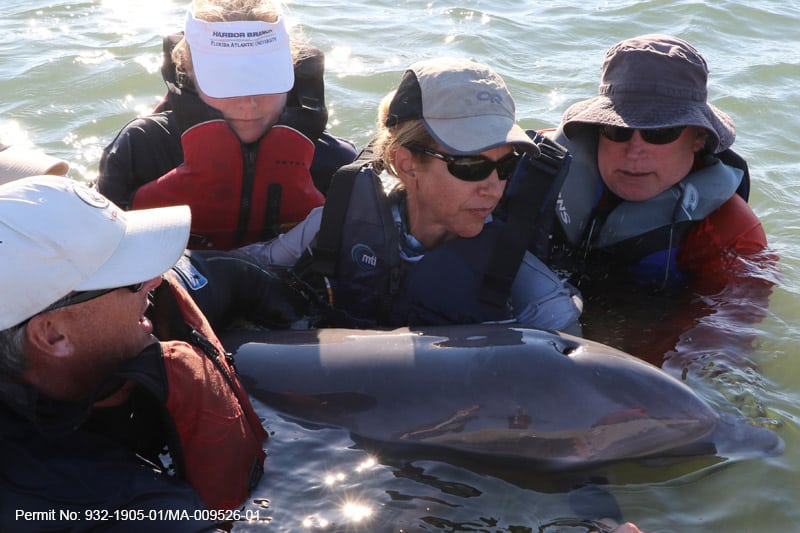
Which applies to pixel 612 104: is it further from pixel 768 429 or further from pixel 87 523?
pixel 87 523

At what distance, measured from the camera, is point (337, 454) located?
358cm

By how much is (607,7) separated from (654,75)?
23.6 feet

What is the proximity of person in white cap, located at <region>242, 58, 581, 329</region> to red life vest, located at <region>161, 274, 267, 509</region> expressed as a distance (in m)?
1.19

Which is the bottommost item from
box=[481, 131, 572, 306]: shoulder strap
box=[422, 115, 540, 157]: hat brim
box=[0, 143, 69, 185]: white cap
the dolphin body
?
the dolphin body

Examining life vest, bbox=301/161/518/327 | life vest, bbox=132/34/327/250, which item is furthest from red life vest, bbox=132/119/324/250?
life vest, bbox=301/161/518/327

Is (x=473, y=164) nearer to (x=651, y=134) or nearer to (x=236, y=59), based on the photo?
(x=651, y=134)

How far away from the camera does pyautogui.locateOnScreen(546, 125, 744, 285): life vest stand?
4.95 meters

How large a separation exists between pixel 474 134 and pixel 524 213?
1.94 ft

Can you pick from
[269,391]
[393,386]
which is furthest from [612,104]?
[269,391]

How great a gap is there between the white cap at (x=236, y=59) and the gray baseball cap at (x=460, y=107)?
3.22 feet

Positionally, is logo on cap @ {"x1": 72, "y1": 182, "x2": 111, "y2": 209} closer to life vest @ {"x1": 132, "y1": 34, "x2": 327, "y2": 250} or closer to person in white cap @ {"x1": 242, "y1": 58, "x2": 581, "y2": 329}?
person in white cap @ {"x1": 242, "y1": 58, "x2": 581, "y2": 329}

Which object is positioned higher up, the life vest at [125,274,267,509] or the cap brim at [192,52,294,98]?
the cap brim at [192,52,294,98]

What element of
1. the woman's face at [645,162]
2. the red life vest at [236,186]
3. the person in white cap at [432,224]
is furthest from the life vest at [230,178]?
the woman's face at [645,162]

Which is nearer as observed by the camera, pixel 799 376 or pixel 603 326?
pixel 799 376
